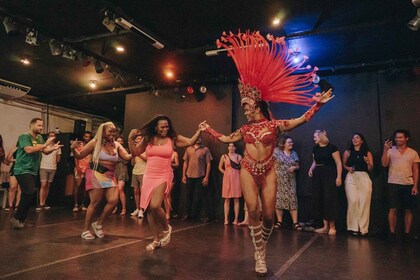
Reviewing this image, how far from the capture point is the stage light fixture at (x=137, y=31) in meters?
4.57

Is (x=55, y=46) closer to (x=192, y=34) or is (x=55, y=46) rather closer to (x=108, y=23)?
(x=108, y=23)

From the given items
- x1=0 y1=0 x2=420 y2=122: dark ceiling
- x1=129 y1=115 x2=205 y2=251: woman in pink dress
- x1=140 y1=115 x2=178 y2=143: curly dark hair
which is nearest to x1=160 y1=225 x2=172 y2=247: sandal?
x1=129 y1=115 x2=205 y2=251: woman in pink dress

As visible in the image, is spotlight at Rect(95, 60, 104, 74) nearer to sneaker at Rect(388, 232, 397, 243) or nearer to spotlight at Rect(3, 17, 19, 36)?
spotlight at Rect(3, 17, 19, 36)

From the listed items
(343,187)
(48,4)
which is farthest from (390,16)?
(48,4)

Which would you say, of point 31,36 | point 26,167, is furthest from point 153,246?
point 31,36

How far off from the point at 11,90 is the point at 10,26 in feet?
14.5

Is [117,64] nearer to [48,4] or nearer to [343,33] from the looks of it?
[48,4]

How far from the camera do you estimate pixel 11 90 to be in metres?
8.45

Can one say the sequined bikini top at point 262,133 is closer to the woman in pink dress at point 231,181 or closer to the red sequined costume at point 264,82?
the red sequined costume at point 264,82

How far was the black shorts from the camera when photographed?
4941 millimetres

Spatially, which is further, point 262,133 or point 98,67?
Answer: point 98,67

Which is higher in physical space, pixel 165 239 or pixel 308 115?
pixel 308 115

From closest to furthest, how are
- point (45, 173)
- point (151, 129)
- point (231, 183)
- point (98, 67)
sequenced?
point (151, 129)
point (231, 183)
point (98, 67)
point (45, 173)

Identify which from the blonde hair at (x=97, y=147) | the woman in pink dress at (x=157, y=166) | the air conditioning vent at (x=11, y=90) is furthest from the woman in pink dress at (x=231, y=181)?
the air conditioning vent at (x=11, y=90)
